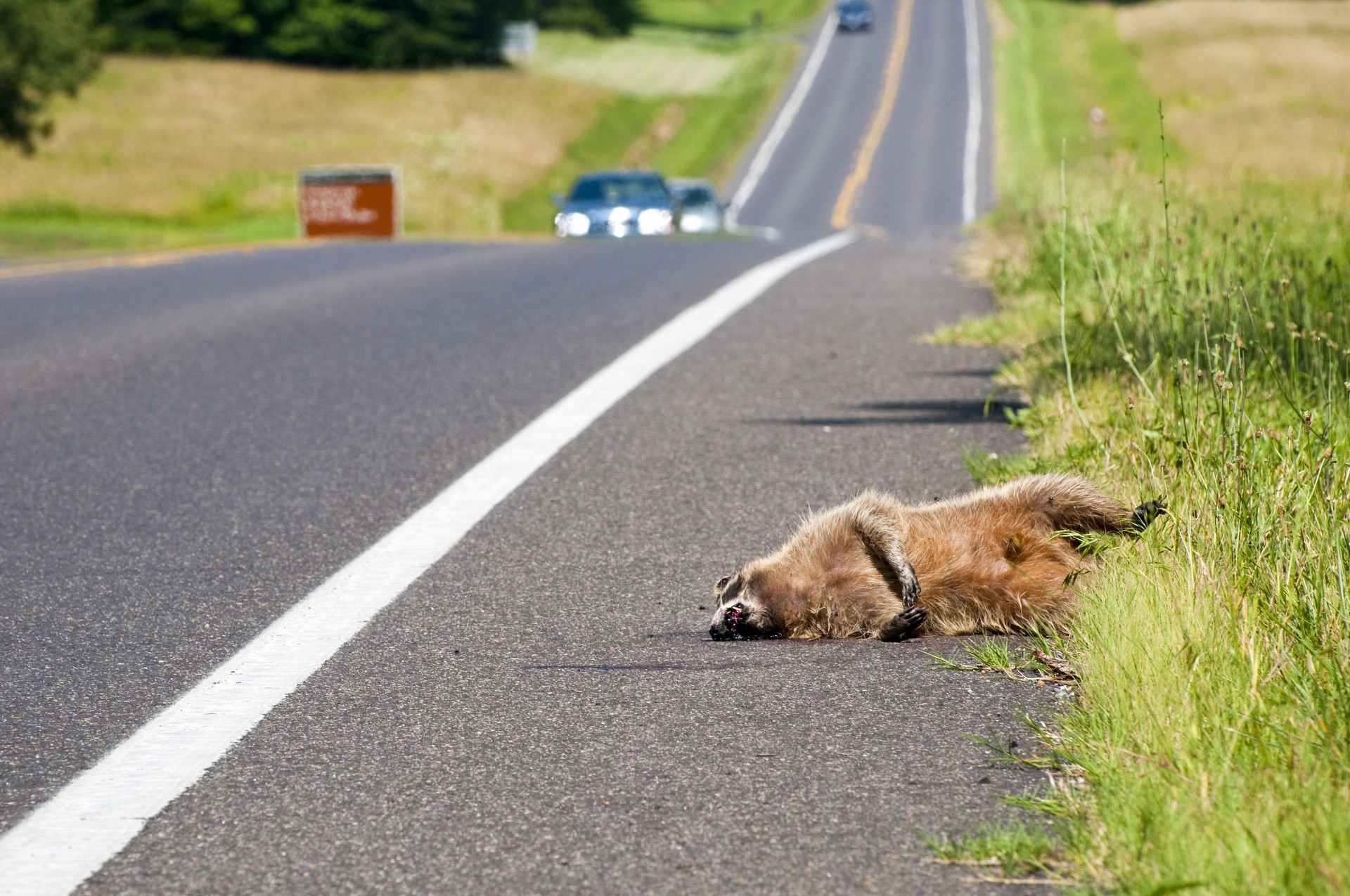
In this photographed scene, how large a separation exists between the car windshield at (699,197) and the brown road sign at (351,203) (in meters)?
8.40

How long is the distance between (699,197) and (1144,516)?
3057 cm

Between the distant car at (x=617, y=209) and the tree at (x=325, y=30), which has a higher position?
the tree at (x=325, y=30)

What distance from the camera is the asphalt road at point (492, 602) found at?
2842 mm

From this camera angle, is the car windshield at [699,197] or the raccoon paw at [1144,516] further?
the car windshield at [699,197]

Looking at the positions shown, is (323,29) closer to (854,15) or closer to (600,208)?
(854,15)

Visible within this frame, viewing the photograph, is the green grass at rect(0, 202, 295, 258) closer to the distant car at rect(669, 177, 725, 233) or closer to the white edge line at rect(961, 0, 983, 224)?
the distant car at rect(669, 177, 725, 233)

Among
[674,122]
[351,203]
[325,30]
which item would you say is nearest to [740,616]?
[351,203]

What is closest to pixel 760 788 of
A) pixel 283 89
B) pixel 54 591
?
pixel 54 591

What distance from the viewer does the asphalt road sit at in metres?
2.84

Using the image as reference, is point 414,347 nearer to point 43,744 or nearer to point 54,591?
point 54,591

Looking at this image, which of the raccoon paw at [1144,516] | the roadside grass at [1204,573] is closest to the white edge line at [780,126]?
the roadside grass at [1204,573]

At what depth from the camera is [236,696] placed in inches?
143

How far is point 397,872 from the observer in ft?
8.86

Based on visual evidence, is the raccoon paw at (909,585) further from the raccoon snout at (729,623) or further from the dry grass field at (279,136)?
the dry grass field at (279,136)
